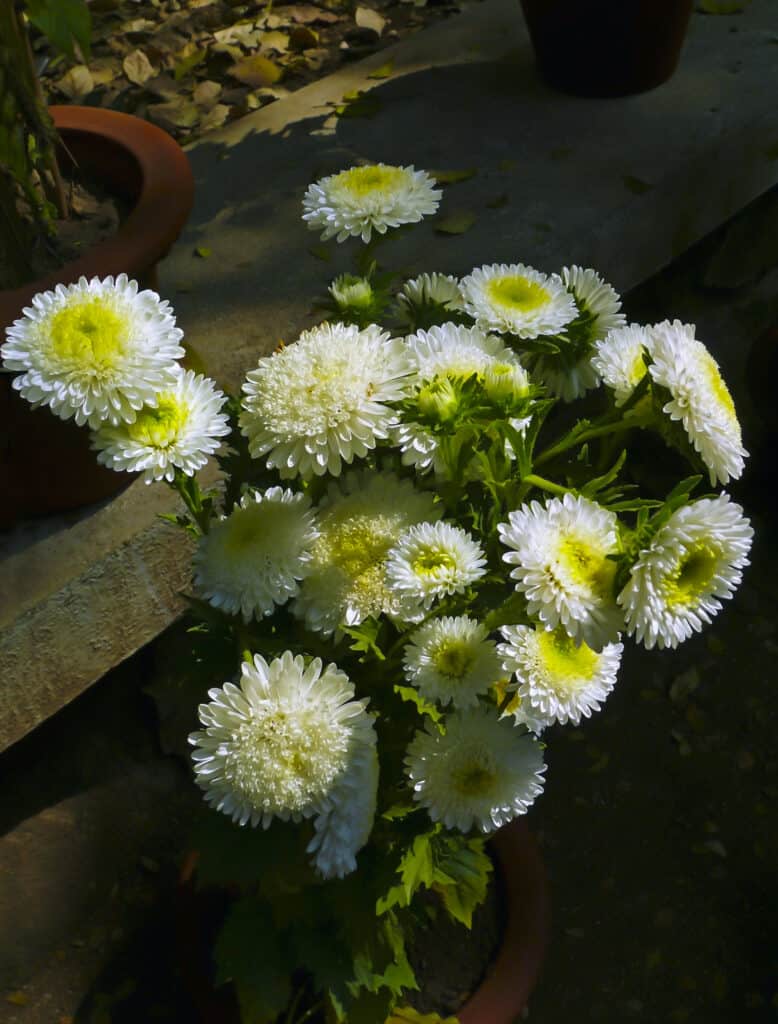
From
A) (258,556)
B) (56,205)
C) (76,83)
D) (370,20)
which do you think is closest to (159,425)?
(258,556)

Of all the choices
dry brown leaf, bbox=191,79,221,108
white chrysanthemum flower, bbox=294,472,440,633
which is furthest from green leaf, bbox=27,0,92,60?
dry brown leaf, bbox=191,79,221,108

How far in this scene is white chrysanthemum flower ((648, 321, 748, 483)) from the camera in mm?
761

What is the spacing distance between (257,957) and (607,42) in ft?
5.69

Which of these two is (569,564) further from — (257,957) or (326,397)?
(257,957)

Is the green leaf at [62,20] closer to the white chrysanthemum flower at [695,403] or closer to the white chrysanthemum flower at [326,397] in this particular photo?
the white chrysanthemum flower at [326,397]

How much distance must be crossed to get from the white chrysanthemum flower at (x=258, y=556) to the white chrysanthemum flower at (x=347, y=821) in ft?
0.45

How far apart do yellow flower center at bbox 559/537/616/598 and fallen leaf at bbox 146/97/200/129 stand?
1.96m

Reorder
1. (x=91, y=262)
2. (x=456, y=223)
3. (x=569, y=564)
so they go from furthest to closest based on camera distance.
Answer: (x=456, y=223) < (x=91, y=262) < (x=569, y=564)

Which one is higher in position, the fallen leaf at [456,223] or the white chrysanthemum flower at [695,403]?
the white chrysanthemum flower at [695,403]

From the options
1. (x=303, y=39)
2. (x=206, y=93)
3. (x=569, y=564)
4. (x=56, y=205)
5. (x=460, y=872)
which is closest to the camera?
(x=569, y=564)

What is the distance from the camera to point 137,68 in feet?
8.34

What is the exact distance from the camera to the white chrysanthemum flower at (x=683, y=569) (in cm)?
68

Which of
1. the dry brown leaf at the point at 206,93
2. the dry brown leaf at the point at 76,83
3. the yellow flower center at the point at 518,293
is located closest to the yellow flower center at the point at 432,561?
the yellow flower center at the point at 518,293

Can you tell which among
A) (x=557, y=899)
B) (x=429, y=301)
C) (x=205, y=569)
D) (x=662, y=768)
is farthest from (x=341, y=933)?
(x=662, y=768)
